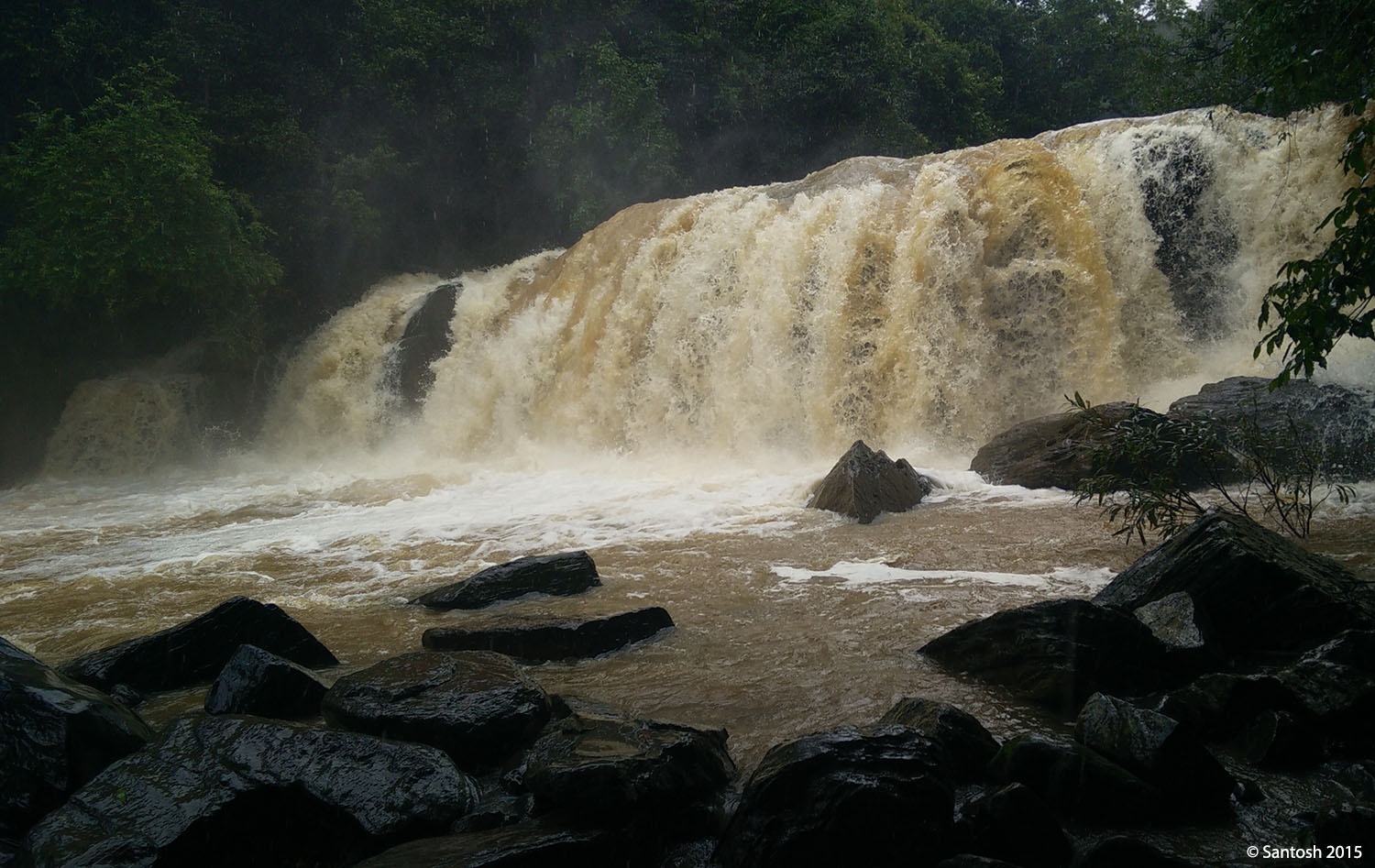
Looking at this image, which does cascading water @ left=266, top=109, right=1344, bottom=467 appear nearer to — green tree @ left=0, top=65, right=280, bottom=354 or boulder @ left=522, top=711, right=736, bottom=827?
green tree @ left=0, top=65, right=280, bottom=354

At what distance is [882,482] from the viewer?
26.7ft

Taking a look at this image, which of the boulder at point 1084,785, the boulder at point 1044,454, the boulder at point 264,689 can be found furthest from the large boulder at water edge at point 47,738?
the boulder at point 1044,454

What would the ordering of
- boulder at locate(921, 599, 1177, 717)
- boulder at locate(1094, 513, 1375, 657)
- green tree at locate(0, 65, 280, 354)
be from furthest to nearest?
green tree at locate(0, 65, 280, 354) → boulder at locate(1094, 513, 1375, 657) → boulder at locate(921, 599, 1177, 717)

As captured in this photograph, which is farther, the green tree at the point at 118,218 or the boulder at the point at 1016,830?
the green tree at the point at 118,218

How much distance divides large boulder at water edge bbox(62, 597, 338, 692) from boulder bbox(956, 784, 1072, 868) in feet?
10.5

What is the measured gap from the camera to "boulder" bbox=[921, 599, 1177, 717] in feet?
11.5

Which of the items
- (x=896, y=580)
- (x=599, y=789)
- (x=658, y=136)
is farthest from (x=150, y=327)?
(x=599, y=789)

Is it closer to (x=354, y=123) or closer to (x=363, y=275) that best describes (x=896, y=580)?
(x=363, y=275)

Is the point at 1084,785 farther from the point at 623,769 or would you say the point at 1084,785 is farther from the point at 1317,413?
the point at 1317,413

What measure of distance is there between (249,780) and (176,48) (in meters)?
19.7

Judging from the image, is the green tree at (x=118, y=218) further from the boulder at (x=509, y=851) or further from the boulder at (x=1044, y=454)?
the boulder at (x=509, y=851)

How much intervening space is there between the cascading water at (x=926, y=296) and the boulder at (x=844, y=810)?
8.60 m

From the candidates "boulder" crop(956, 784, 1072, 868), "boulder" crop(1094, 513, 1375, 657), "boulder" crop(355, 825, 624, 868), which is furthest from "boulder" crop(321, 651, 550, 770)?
"boulder" crop(1094, 513, 1375, 657)

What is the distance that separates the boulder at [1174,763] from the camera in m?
2.67
